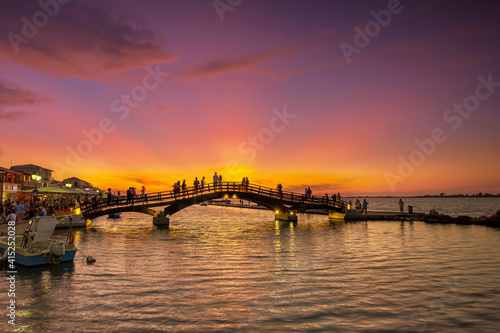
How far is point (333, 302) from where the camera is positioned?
11.3 meters

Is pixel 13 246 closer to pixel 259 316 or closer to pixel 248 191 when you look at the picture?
pixel 259 316

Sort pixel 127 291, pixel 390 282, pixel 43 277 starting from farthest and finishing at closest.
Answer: pixel 43 277, pixel 390 282, pixel 127 291

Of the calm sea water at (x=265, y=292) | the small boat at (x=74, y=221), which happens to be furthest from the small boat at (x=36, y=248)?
the small boat at (x=74, y=221)

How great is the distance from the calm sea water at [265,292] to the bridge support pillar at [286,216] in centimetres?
2517

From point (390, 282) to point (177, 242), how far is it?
56.0 feet

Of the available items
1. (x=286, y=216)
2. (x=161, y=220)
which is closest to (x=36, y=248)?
(x=161, y=220)

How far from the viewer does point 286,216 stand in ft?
158

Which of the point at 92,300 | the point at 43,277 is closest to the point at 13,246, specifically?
the point at 43,277

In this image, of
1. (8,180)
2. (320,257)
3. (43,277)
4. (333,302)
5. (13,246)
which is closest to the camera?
(333,302)

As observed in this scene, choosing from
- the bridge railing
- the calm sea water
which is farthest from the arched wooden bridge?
the calm sea water

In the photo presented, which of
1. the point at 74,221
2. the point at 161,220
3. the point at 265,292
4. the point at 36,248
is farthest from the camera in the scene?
the point at 161,220

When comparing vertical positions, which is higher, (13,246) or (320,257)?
(13,246)

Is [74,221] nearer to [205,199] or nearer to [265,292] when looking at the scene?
[205,199]

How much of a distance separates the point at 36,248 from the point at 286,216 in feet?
114
